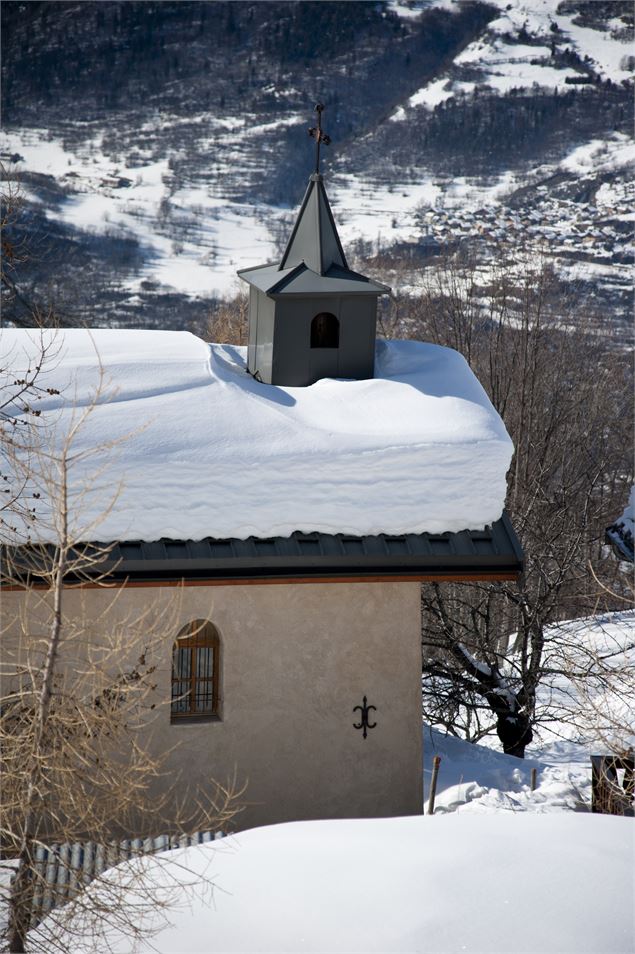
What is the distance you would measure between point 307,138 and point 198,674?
85.9m

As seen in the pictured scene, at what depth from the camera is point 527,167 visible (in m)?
77.9

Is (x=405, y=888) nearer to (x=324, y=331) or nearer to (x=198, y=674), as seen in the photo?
(x=198, y=674)

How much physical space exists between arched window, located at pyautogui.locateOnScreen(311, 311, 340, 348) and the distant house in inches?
43.8

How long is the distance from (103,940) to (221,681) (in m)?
3.09

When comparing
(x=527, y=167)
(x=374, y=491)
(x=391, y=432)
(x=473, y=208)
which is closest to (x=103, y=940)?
(x=374, y=491)

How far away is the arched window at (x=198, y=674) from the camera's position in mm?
8523

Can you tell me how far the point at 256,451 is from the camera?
838 cm

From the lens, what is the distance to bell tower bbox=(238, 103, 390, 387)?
10.1 meters

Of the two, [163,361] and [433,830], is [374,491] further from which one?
[433,830]

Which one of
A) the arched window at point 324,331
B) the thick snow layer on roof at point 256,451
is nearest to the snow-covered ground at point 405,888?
the thick snow layer on roof at point 256,451

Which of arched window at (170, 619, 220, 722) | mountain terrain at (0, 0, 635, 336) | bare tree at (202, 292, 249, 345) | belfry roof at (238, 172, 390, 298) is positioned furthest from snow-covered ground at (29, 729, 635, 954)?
mountain terrain at (0, 0, 635, 336)

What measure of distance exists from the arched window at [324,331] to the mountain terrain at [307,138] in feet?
58.2

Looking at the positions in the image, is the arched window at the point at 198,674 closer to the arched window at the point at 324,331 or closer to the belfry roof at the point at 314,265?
the arched window at the point at 324,331

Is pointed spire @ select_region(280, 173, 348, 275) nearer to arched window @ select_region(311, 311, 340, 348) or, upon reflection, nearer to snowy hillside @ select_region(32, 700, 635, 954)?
arched window @ select_region(311, 311, 340, 348)
